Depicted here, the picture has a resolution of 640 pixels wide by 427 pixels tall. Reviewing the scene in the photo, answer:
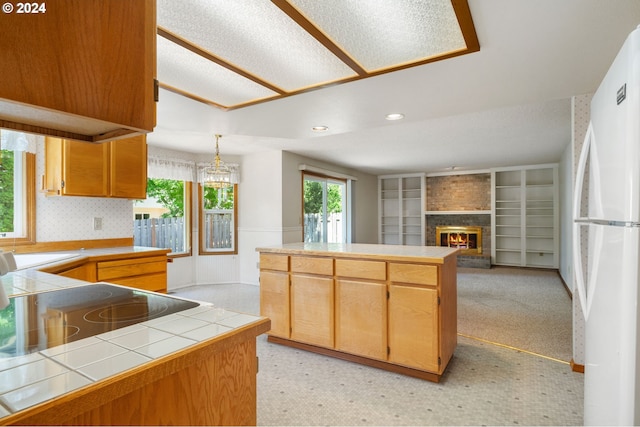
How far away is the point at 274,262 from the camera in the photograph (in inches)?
121

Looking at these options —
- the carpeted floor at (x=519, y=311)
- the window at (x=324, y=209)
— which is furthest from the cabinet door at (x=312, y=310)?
the window at (x=324, y=209)

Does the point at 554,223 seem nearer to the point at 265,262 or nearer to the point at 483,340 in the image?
the point at 483,340

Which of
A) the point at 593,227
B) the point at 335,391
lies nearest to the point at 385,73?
the point at 593,227

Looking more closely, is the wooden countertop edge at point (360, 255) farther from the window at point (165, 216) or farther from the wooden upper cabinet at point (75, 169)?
the window at point (165, 216)

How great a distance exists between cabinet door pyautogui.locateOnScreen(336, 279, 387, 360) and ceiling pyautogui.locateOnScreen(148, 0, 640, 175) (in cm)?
149

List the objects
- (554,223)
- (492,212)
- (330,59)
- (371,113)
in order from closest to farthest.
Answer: (330,59), (371,113), (554,223), (492,212)

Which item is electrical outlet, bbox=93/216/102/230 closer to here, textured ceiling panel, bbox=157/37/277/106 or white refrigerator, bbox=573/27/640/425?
textured ceiling panel, bbox=157/37/277/106

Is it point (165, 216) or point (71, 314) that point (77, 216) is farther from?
point (71, 314)

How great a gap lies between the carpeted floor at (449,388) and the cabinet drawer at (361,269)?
0.73 meters

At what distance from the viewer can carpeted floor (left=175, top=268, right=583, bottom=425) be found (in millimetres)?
1955

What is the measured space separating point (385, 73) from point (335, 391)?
2159mm

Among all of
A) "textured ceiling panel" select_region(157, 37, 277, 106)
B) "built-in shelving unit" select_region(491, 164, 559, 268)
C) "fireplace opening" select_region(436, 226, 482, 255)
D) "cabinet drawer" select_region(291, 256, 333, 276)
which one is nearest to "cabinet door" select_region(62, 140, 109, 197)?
"textured ceiling panel" select_region(157, 37, 277, 106)

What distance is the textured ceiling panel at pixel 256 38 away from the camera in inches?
57.1

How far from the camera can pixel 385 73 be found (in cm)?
211
